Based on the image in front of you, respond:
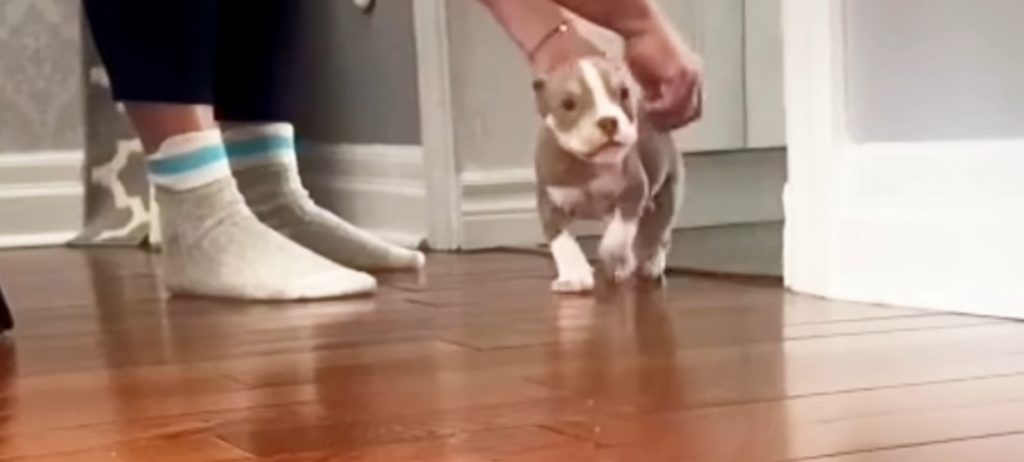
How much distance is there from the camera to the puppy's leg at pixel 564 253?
4.82 ft

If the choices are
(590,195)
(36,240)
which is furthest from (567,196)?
(36,240)

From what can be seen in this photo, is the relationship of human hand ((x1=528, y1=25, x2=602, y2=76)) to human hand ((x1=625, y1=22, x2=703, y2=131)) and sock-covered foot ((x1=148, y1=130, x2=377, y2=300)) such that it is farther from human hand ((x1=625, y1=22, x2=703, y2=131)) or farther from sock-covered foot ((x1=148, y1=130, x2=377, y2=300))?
sock-covered foot ((x1=148, y1=130, x2=377, y2=300))

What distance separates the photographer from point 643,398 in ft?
2.95

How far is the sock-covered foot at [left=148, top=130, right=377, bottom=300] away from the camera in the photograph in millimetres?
1500

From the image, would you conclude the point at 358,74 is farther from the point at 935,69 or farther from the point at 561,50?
the point at 935,69

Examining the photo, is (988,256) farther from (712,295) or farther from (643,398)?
(643,398)

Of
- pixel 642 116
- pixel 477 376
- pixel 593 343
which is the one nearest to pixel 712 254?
pixel 642 116

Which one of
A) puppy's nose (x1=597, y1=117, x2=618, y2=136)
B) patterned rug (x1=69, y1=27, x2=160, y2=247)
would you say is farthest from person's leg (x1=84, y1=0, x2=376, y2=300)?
patterned rug (x1=69, y1=27, x2=160, y2=247)

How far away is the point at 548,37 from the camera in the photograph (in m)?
1.51

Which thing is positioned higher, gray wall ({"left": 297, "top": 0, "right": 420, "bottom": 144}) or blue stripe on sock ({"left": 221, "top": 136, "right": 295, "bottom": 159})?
gray wall ({"left": 297, "top": 0, "right": 420, "bottom": 144})

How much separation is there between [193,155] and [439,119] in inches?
21.3

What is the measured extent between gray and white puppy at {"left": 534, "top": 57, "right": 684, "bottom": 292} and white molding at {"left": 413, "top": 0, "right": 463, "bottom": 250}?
18.5 inches

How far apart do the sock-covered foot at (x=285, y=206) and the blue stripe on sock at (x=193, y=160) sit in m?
0.24

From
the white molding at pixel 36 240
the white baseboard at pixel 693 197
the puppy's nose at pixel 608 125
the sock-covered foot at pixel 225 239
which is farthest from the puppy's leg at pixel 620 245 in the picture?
the white molding at pixel 36 240
